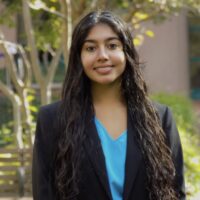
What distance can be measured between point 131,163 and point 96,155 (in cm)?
15

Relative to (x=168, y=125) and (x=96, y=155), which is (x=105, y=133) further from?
(x=168, y=125)

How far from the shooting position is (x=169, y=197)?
2.58 m

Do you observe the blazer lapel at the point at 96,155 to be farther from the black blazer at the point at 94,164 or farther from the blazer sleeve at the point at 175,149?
the blazer sleeve at the point at 175,149

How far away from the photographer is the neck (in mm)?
2658

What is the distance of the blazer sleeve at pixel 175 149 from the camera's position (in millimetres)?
2650

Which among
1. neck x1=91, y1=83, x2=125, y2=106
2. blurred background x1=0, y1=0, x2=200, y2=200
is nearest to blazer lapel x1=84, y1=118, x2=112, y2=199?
neck x1=91, y1=83, x2=125, y2=106

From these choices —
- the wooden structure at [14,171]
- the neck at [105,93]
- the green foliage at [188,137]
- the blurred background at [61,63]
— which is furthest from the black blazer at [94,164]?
the green foliage at [188,137]

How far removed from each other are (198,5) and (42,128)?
17.9ft

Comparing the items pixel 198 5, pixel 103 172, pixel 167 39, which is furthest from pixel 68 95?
pixel 167 39

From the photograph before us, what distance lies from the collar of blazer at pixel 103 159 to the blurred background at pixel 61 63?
1.60ft

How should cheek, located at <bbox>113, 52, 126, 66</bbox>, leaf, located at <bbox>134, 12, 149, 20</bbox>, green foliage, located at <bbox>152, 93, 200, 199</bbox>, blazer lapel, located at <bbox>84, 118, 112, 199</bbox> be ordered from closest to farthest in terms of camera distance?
blazer lapel, located at <bbox>84, 118, 112, 199</bbox> < cheek, located at <bbox>113, 52, 126, 66</bbox> < green foliage, located at <bbox>152, 93, 200, 199</bbox> < leaf, located at <bbox>134, 12, 149, 20</bbox>

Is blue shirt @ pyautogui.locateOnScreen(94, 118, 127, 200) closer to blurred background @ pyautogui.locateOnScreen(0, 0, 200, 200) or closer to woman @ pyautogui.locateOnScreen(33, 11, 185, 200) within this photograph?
woman @ pyautogui.locateOnScreen(33, 11, 185, 200)

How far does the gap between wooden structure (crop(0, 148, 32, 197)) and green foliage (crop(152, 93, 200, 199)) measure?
5.42 ft

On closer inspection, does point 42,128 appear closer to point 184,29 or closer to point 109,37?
point 109,37
